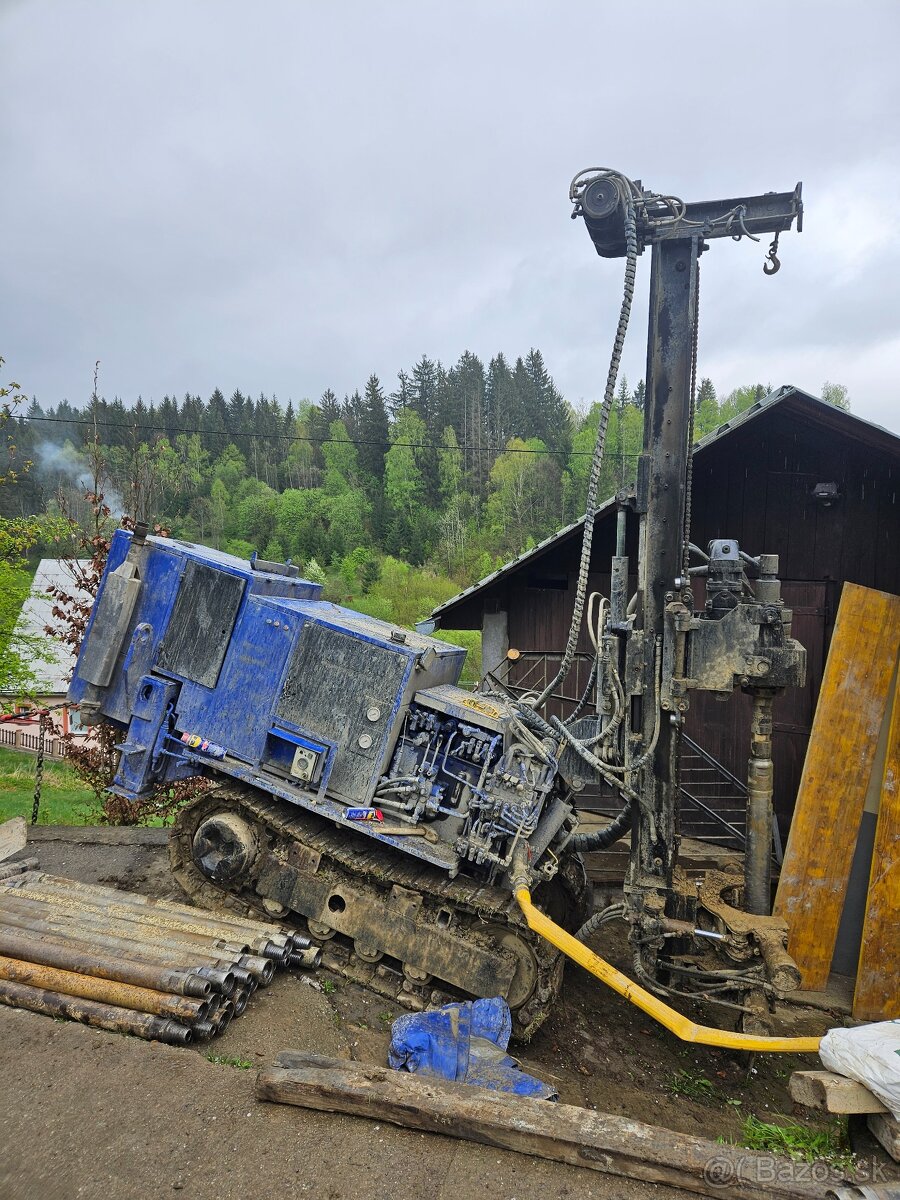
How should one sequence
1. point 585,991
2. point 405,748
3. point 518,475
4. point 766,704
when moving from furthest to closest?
point 518,475 → point 585,991 → point 405,748 → point 766,704

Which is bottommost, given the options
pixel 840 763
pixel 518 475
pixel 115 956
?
pixel 115 956

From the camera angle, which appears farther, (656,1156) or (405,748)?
(405,748)

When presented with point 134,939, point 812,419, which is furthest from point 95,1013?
point 812,419

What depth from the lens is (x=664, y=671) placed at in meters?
5.96

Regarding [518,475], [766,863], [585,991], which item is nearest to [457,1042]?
[585,991]

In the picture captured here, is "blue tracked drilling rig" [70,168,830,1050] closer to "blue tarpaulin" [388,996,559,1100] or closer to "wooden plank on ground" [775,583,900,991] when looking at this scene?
"blue tarpaulin" [388,996,559,1100]

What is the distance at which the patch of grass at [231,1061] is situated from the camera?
4.90m

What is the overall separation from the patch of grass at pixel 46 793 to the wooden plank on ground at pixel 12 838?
3.20m

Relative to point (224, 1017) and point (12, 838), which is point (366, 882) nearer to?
point (224, 1017)

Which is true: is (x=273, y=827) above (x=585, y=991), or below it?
above

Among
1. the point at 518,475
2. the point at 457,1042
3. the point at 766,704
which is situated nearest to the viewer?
the point at 457,1042

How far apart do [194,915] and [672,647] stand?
16.2 feet

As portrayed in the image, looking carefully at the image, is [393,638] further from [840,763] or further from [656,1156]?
[840,763]

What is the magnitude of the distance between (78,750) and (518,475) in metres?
39.6
